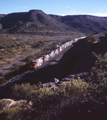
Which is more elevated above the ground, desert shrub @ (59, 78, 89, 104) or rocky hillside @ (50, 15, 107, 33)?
rocky hillside @ (50, 15, 107, 33)

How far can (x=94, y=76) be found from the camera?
20.5ft

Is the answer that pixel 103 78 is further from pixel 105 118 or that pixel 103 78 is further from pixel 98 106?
pixel 105 118

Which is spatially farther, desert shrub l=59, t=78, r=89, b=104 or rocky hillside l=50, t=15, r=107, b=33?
rocky hillside l=50, t=15, r=107, b=33

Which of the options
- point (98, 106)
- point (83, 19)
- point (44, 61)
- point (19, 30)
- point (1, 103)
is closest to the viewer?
point (98, 106)

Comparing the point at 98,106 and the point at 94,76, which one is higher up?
the point at 94,76

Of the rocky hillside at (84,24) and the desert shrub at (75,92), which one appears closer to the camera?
the desert shrub at (75,92)

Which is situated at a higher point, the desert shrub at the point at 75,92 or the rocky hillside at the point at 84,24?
the rocky hillside at the point at 84,24

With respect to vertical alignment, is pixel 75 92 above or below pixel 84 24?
below

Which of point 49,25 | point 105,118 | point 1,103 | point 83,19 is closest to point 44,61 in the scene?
point 1,103

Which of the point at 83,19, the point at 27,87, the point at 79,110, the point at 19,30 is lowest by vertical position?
the point at 27,87

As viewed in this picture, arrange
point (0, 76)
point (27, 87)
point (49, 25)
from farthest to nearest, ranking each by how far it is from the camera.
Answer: point (49, 25)
point (0, 76)
point (27, 87)

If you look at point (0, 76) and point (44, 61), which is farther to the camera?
point (44, 61)

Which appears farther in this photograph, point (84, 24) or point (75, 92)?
point (84, 24)

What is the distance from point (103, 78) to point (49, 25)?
362ft
